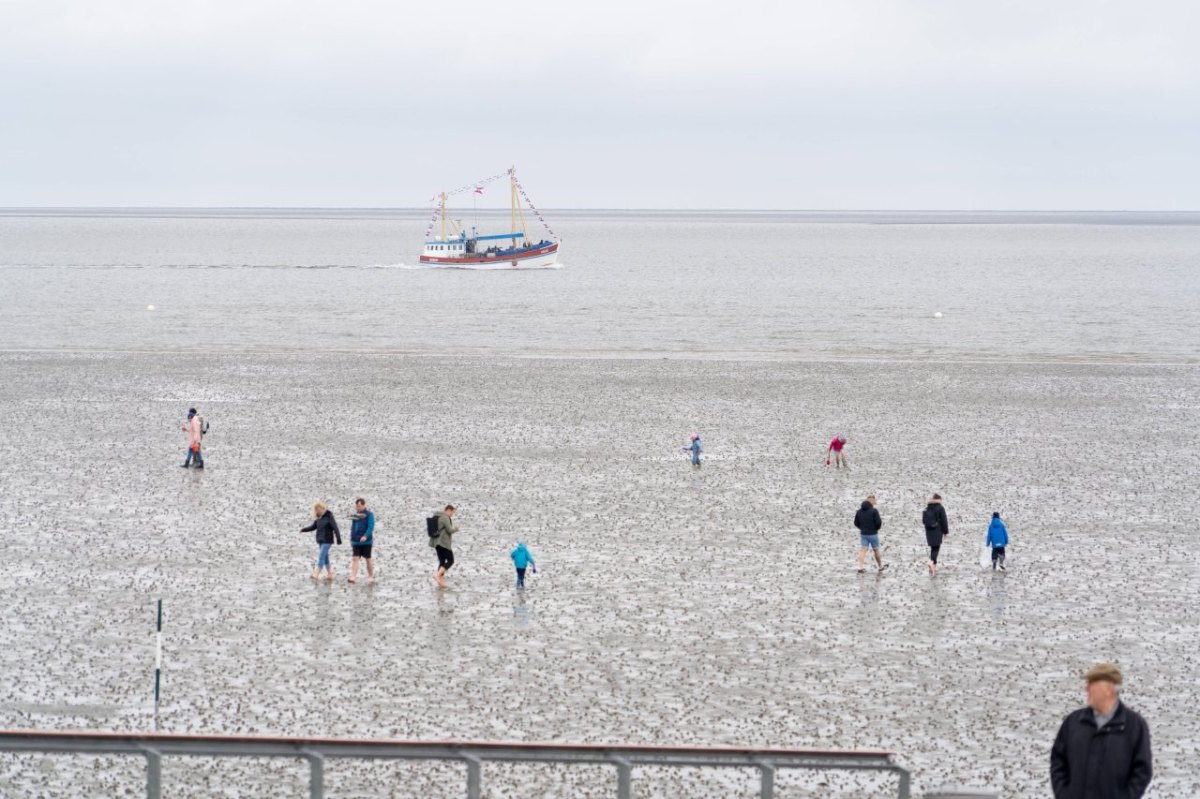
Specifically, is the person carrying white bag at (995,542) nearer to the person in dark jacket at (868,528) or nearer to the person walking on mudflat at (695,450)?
the person in dark jacket at (868,528)

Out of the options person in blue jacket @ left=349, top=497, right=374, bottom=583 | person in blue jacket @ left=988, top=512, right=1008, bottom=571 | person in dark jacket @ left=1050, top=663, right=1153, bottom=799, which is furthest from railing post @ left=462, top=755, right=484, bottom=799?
person in blue jacket @ left=988, top=512, right=1008, bottom=571

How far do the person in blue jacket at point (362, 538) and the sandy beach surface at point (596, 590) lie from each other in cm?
44

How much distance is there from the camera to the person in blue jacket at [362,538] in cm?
2186

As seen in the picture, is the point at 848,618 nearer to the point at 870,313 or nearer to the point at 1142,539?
the point at 1142,539

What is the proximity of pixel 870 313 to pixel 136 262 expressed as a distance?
3846 inches

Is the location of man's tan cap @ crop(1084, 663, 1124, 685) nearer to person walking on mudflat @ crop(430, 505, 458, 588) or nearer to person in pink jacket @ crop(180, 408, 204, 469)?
person walking on mudflat @ crop(430, 505, 458, 588)

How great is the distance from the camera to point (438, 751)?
8.54m

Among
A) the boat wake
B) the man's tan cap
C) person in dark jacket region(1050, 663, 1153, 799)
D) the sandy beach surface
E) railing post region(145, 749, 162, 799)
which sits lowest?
the sandy beach surface

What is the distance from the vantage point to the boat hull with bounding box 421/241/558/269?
14700cm

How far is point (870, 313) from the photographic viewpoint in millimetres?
88875

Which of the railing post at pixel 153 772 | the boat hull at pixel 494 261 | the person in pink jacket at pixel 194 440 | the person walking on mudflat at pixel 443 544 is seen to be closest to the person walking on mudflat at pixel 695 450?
the person in pink jacket at pixel 194 440

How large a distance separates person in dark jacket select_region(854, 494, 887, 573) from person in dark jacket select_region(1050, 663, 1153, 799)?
46.8ft

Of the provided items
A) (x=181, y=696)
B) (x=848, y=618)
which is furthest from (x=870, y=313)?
(x=181, y=696)

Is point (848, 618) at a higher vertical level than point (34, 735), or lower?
lower
